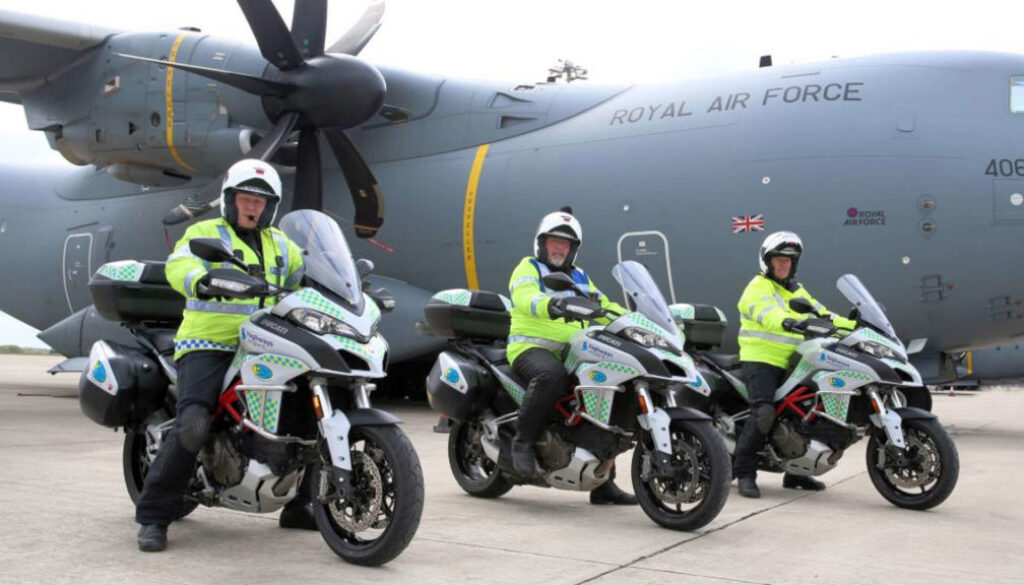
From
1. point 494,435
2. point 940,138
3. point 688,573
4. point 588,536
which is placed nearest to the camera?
point 688,573

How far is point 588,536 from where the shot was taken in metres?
5.34

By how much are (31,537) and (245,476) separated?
1046 mm

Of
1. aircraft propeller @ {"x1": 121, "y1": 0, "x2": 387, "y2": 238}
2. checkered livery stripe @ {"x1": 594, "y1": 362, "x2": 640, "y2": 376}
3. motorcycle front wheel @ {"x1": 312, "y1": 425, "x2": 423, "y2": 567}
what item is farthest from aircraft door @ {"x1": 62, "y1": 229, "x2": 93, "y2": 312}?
motorcycle front wheel @ {"x1": 312, "y1": 425, "x2": 423, "y2": 567}

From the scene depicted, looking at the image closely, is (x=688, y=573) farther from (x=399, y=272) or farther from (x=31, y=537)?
(x=399, y=272)

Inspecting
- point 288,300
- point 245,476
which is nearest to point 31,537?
point 245,476

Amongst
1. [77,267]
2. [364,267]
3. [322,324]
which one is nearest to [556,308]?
[364,267]

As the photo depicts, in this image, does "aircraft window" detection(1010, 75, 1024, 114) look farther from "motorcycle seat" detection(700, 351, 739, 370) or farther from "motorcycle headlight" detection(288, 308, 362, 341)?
"motorcycle headlight" detection(288, 308, 362, 341)

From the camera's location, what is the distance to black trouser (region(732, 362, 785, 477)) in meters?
6.83

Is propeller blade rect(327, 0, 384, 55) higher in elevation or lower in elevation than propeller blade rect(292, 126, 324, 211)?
higher

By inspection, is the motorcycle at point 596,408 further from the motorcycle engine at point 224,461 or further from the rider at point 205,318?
the motorcycle engine at point 224,461

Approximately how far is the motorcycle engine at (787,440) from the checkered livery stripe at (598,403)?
1.69m

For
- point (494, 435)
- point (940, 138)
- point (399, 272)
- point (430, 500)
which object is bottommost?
point (430, 500)

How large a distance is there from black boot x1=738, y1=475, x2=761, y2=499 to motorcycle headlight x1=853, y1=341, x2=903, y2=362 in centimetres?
108

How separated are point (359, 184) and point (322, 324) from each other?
8343mm
